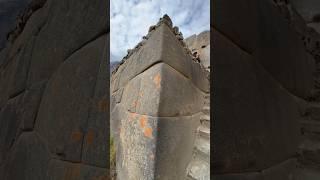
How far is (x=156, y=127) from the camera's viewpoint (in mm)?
472

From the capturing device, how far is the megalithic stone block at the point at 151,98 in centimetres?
46

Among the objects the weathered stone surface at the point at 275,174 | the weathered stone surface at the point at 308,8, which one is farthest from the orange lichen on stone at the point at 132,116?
the weathered stone surface at the point at 308,8

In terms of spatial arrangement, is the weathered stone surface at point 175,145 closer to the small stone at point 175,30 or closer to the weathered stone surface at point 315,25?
the small stone at point 175,30
